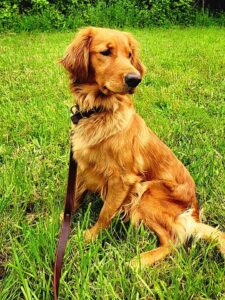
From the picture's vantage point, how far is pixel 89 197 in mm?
3145

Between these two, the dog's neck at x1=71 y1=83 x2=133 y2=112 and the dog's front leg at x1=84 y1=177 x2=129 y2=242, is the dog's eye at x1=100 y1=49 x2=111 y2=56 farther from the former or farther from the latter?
the dog's front leg at x1=84 y1=177 x2=129 y2=242

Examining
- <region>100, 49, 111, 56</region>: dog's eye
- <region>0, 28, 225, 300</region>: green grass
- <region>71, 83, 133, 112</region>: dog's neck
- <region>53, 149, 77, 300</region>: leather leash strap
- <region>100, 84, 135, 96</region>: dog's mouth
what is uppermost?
<region>100, 49, 111, 56</region>: dog's eye

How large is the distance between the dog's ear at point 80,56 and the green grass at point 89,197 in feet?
2.67

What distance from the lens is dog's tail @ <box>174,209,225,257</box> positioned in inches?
98.5

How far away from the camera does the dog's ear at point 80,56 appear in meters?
2.79

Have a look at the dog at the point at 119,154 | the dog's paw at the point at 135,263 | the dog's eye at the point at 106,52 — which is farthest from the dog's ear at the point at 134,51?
the dog's paw at the point at 135,263

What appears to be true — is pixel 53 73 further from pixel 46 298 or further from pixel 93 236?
pixel 46 298

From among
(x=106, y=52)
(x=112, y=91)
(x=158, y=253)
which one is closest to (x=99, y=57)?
(x=106, y=52)

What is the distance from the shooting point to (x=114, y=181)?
9.02 ft

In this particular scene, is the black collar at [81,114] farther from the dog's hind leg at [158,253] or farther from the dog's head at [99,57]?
the dog's hind leg at [158,253]

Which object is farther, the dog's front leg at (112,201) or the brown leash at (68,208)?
the dog's front leg at (112,201)

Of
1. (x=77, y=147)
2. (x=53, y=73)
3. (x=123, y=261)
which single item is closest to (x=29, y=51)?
(x=53, y=73)

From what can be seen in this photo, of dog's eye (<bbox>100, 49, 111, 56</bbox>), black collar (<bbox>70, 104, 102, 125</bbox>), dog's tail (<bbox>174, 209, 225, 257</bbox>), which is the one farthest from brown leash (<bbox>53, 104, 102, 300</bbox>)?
dog's tail (<bbox>174, 209, 225, 257</bbox>)

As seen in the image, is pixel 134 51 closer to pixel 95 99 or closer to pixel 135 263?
pixel 95 99
